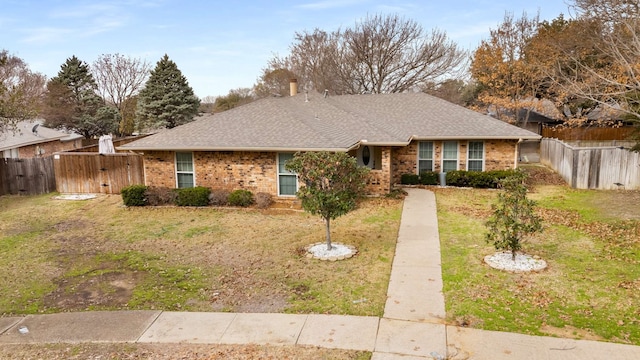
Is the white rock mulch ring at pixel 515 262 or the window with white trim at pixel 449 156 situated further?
the window with white trim at pixel 449 156

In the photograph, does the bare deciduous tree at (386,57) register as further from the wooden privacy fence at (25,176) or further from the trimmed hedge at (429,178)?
the wooden privacy fence at (25,176)

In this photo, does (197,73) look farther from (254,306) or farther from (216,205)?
(254,306)

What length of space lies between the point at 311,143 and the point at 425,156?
6.87 meters

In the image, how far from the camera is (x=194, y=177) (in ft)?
54.3

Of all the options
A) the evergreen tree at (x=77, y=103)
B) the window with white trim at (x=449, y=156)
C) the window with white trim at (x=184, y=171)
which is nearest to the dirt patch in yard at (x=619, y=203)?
the window with white trim at (x=449, y=156)

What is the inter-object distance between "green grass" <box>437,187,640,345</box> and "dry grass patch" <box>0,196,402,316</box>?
152 cm

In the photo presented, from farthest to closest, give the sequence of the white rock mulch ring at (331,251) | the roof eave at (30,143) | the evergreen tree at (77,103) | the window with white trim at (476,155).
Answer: the evergreen tree at (77,103) → the roof eave at (30,143) → the window with white trim at (476,155) → the white rock mulch ring at (331,251)

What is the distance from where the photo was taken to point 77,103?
40.1 m

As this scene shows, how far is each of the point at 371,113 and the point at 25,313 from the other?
1754 centimetres

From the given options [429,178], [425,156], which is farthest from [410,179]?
[425,156]

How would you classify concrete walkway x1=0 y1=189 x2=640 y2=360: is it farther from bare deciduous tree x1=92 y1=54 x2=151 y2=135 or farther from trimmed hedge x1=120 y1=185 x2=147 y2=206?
bare deciduous tree x1=92 y1=54 x2=151 y2=135

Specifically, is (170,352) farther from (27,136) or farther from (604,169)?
(27,136)

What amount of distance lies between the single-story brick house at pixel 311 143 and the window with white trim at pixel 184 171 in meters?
0.04

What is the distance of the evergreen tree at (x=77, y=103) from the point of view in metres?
38.2
